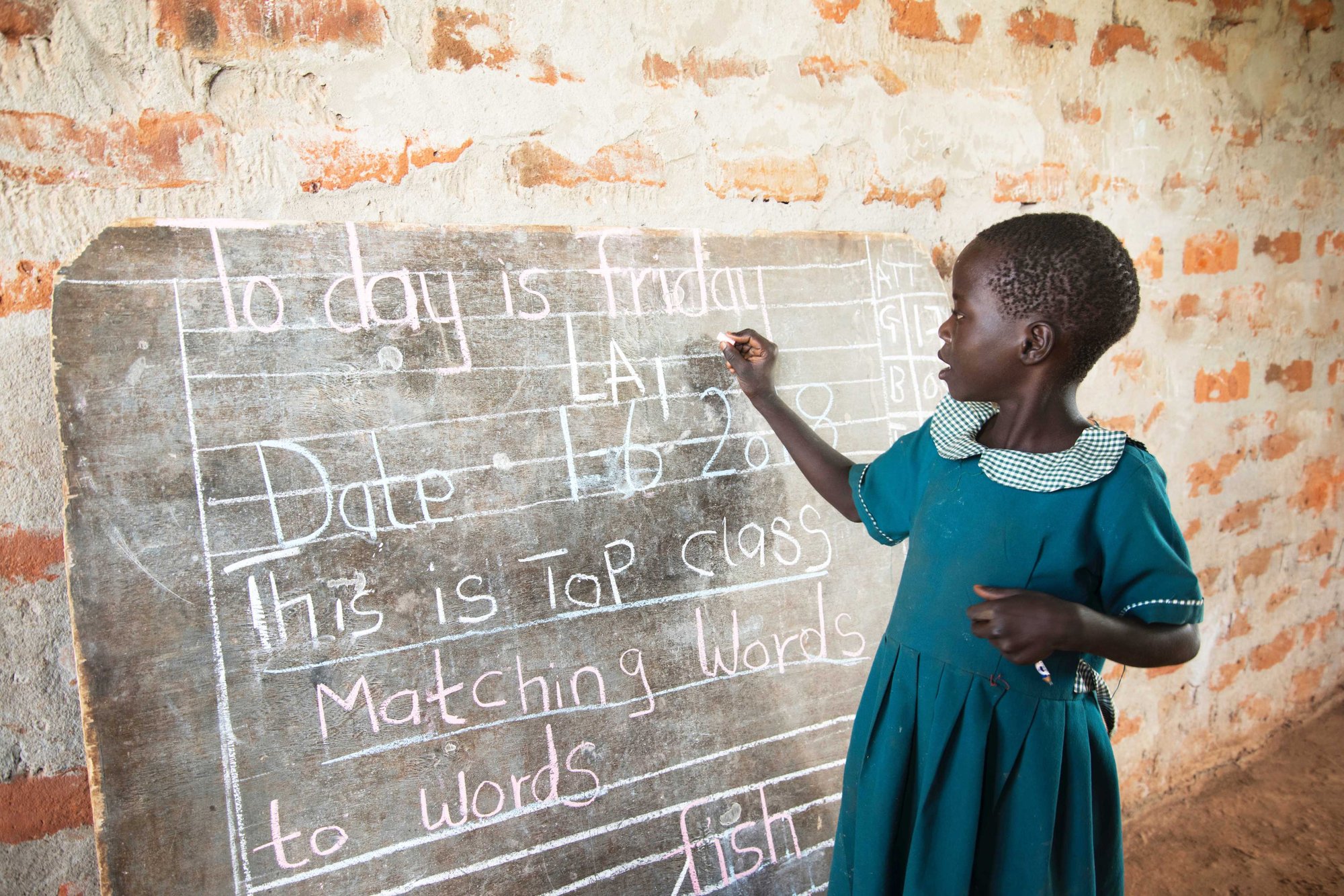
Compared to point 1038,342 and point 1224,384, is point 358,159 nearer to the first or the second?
point 1038,342

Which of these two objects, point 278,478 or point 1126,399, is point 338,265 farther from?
point 1126,399

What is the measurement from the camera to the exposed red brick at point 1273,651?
7.75ft

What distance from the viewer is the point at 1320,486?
2.39 m

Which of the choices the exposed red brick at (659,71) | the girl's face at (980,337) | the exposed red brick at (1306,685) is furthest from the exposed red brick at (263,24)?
the exposed red brick at (1306,685)

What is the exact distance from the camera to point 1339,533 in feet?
8.19

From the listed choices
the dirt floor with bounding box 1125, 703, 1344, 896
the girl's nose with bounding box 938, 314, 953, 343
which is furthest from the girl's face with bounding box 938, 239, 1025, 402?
the dirt floor with bounding box 1125, 703, 1344, 896

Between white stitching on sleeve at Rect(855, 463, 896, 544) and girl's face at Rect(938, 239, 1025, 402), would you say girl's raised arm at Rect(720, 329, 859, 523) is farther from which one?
girl's face at Rect(938, 239, 1025, 402)

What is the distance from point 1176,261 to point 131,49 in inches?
88.1

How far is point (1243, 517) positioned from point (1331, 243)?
2.81ft

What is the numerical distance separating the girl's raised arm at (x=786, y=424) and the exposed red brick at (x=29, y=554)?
3.43 feet

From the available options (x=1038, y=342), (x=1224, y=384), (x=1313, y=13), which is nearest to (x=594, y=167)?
(x=1038, y=342)

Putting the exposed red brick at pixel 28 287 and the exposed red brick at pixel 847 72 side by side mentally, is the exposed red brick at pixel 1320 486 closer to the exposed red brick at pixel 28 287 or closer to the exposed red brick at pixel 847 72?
the exposed red brick at pixel 847 72

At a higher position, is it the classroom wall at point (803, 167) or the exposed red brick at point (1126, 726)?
the classroom wall at point (803, 167)

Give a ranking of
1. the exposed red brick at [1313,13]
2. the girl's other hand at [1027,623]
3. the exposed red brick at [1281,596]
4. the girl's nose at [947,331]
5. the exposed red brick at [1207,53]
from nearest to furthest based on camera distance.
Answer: the girl's other hand at [1027,623], the girl's nose at [947,331], the exposed red brick at [1207,53], the exposed red brick at [1313,13], the exposed red brick at [1281,596]
